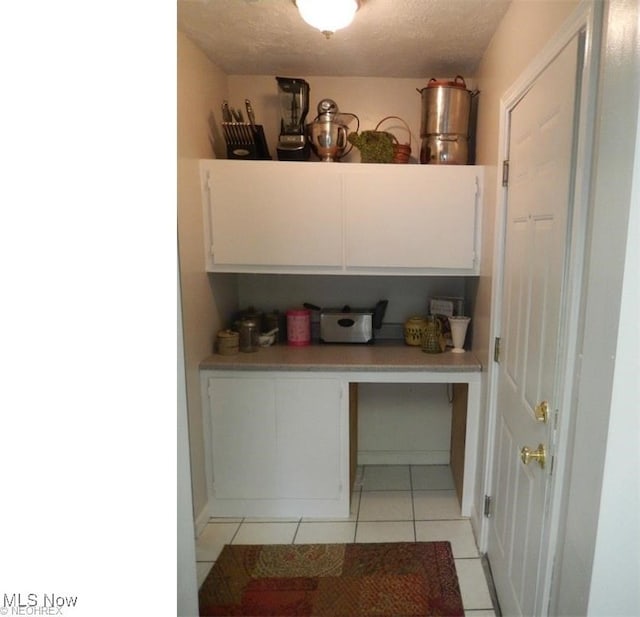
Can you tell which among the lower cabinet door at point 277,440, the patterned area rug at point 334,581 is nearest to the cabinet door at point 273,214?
the lower cabinet door at point 277,440

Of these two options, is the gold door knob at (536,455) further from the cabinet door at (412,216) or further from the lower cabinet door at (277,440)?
the cabinet door at (412,216)

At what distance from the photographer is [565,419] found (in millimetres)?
953

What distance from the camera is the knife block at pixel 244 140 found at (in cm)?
203

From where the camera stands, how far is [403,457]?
8.59ft

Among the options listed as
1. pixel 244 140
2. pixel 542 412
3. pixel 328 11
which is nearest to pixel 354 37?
pixel 328 11

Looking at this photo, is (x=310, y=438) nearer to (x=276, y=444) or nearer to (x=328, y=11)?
(x=276, y=444)

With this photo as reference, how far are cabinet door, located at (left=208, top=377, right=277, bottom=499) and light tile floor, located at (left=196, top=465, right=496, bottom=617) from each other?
0.59 ft

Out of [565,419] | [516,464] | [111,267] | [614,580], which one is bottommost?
[516,464]

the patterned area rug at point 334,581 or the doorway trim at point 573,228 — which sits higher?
the doorway trim at point 573,228

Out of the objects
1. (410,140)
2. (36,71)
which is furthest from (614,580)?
(410,140)

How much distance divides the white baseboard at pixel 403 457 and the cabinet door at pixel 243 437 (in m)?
0.82

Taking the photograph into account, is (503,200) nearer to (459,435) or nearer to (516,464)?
(516,464)

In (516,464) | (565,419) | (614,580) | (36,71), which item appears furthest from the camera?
(516,464)

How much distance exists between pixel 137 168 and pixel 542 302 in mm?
1145
